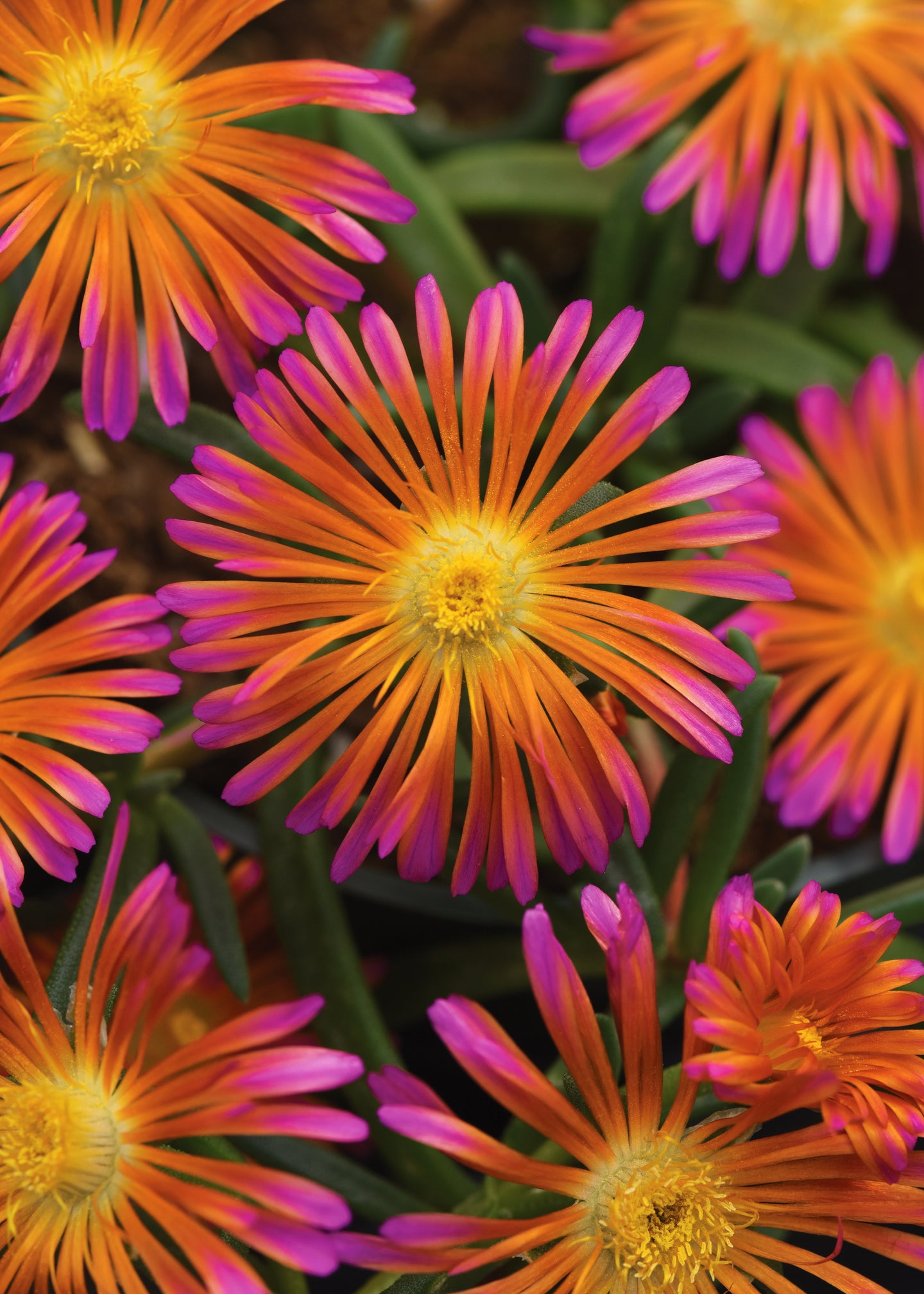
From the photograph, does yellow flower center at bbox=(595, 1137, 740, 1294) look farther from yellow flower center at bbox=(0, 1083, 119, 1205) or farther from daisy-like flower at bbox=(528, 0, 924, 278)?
daisy-like flower at bbox=(528, 0, 924, 278)

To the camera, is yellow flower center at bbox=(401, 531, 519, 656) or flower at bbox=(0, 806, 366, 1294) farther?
yellow flower center at bbox=(401, 531, 519, 656)

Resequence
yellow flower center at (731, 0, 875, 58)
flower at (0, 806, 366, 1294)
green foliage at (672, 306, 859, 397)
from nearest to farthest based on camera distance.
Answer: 1. flower at (0, 806, 366, 1294)
2. yellow flower center at (731, 0, 875, 58)
3. green foliage at (672, 306, 859, 397)

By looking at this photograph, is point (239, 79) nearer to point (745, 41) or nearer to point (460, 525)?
point (460, 525)

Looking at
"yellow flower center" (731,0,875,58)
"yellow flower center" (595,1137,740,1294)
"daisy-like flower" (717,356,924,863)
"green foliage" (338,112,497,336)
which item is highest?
"yellow flower center" (731,0,875,58)

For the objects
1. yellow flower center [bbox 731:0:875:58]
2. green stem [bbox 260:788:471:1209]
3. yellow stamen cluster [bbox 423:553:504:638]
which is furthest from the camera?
yellow flower center [bbox 731:0:875:58]

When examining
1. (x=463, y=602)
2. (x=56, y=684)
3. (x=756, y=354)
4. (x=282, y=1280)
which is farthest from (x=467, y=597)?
(x=756, y=354)

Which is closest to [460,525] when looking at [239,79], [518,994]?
[239,79]

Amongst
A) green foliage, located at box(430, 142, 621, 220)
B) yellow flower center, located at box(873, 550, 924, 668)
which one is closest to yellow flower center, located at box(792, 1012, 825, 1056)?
yellow flower center, located at box(873, 550, 924, 668)

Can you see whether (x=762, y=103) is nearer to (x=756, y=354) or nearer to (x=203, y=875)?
(x=756, y=354)
